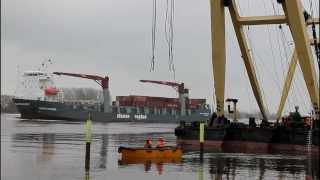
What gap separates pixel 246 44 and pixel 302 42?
792 centimetres

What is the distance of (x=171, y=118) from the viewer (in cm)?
13875

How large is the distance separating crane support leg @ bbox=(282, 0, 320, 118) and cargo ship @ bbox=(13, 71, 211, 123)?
8086 cm

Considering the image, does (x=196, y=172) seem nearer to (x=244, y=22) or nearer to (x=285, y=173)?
(x=285, y=173)

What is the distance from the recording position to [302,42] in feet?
116

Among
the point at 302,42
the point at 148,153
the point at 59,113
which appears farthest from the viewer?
the point at 59,113

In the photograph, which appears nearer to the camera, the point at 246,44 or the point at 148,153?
the point at 148,153

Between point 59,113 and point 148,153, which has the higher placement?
point 59,113

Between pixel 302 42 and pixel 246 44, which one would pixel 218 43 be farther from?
pixel 302 42

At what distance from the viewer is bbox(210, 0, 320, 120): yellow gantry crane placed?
1388 inches

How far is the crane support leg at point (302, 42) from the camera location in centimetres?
3491

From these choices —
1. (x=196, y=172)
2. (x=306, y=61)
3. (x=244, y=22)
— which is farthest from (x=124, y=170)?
(x=244, y=22)

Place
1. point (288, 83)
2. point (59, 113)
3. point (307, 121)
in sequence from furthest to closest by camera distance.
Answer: point (59, 113) < point (288, 83) < point (307, 121)

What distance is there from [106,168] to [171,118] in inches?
4573

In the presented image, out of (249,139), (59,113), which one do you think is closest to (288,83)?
(249,139)
